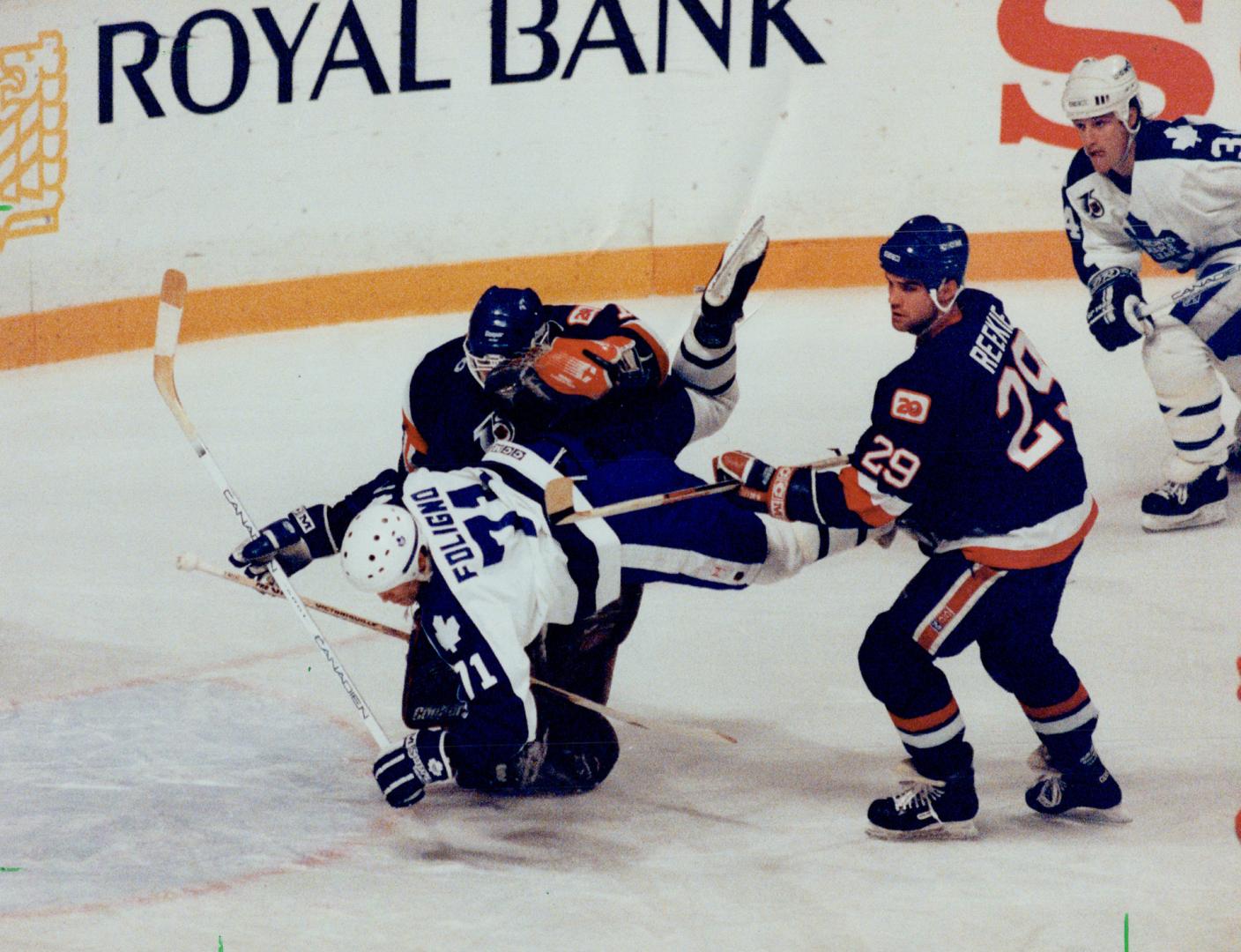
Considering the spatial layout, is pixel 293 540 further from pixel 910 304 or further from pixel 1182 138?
pixel 1182 138

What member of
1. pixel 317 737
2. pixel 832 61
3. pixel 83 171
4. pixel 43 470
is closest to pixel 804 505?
pixel 317 737

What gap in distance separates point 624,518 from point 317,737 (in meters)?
0.80

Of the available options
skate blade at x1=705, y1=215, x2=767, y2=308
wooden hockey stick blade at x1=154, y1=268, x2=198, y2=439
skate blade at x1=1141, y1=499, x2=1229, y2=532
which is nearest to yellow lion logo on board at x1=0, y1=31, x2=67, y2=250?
wooden hockey stick blade at x1=154, y1=268, x2=198, y2=439

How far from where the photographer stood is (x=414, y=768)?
2738 millimetres

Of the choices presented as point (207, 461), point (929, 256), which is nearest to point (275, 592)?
point (207, 461)

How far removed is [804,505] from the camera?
8.84ft

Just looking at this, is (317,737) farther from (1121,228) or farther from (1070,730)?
(1121,228)

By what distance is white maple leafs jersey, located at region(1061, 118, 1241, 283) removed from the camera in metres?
3.97

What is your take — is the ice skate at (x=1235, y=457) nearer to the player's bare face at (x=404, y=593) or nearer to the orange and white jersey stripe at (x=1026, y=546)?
the orange and white jersey stripe at (x=1026, y=546)

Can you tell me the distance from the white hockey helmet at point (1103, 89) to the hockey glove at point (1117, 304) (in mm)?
334

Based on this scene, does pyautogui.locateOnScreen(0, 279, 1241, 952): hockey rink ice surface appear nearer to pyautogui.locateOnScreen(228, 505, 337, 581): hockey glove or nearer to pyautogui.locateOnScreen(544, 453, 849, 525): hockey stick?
pyautogui.locateOnScreen(228, 505, 337, 581): hockey glove

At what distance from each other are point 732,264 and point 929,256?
0.60 metres

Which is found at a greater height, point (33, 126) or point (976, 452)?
point (976, 452)

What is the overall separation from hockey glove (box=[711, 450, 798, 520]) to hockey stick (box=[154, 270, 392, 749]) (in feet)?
2.45
